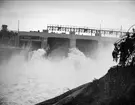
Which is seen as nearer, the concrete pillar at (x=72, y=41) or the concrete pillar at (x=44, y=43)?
the concrete pillar at (x=44, y=43)

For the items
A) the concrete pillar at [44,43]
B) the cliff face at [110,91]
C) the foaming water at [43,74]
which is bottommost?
the foaming water at [43,74]

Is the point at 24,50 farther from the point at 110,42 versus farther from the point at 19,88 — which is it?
the point at 110,42

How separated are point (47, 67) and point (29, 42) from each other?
653 cm

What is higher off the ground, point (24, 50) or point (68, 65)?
point (24, 50)

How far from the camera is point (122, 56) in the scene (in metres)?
6.87

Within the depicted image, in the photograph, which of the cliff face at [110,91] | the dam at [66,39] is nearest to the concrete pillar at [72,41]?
the dam at [66,39]

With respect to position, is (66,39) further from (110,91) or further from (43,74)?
(110,91)

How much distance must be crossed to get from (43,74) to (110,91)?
2890 centimetres

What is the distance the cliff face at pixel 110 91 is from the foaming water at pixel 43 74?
1386 cm

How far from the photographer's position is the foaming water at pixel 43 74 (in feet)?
76.7

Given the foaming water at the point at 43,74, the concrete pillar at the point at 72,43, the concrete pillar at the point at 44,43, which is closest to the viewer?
the foaming water at the point at 43,74

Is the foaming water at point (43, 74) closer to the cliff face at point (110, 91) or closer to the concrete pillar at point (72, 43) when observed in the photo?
the concrete pillar at point (72, 43)

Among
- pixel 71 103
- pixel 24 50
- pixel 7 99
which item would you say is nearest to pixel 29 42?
pixel 24 50

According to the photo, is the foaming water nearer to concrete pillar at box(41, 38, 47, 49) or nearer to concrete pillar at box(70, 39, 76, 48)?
concrete pillar at box(70, 39, 76, 48)
